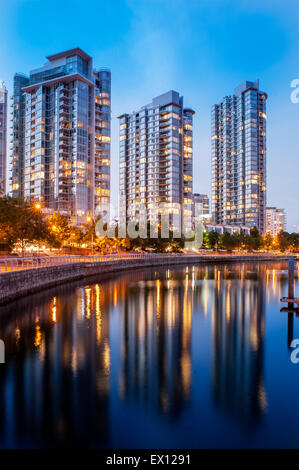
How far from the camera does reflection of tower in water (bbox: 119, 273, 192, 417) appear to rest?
30.2 ft

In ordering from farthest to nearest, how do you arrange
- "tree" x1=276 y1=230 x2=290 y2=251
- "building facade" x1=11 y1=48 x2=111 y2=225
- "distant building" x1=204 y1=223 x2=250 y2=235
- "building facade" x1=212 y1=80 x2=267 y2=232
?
"building facade" x1=212 y1=80 x2=267 y2=232
"distant building" x1=204 y1=223 x2=250 y2=235
"tree" x1=276 y1=230 x2=290 y2=251
"building facade" x1=11 y1=48 x2=111 y2=225

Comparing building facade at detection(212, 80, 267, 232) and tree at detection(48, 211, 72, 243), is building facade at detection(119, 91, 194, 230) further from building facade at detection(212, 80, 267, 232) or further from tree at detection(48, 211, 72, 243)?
tree at detection(48, 211, 72, 243)

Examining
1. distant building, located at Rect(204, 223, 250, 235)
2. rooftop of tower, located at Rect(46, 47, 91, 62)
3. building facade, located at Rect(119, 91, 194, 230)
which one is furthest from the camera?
distant building, located at Rect(204, 223, 250, 235)

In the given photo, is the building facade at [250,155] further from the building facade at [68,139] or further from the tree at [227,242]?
the building facade at [68,139]

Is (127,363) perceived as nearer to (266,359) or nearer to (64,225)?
(266,359)

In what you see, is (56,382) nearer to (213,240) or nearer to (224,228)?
(213,240)

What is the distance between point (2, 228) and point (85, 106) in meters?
80.3

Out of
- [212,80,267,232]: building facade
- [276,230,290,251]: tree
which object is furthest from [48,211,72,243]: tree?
[212,80,267,232]: building facade

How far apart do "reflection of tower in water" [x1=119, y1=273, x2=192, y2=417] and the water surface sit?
4 cm

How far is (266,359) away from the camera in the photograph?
12750 mm

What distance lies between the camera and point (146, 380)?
33.7 ft

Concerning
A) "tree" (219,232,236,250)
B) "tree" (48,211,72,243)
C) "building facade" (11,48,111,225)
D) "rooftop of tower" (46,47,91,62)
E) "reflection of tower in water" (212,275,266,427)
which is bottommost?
"reflection of tower in water" (212,275,266,427)

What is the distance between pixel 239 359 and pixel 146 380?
13.4 feet

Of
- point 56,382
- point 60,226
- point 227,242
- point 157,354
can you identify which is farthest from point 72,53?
point 56,382
